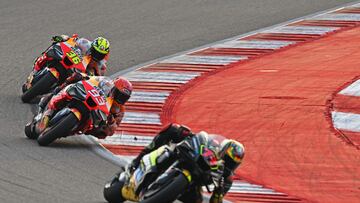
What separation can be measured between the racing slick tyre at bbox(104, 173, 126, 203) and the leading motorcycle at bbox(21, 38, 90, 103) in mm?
5137

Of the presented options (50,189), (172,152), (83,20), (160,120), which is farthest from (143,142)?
(83,20)

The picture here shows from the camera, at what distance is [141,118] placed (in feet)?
51.5

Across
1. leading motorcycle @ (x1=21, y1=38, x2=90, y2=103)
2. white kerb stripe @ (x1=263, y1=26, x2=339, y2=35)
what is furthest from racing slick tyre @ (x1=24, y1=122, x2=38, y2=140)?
white kerb stripe @ (x1=263, y1=26, x2=339, y2=35)

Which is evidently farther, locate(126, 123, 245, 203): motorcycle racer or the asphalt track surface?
the asphalt track surface

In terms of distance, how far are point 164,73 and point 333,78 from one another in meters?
2.83

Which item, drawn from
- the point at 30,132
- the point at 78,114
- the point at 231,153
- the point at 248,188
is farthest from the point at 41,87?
the point at 231,153

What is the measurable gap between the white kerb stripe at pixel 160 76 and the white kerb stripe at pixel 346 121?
3214mm

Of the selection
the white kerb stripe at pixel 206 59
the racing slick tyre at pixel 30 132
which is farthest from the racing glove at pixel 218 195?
the white kerb stripe at pixel 206 59

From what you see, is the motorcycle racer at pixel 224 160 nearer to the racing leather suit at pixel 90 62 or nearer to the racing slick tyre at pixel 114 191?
the racing slick tyre at pixel 114 191

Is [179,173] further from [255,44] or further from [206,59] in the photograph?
[255,44]

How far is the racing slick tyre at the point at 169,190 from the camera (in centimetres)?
980

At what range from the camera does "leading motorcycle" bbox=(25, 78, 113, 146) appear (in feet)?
44.2

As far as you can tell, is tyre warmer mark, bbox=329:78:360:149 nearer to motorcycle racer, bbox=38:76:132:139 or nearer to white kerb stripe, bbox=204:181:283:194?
white kerb stripe, bbox=204:181:283:194

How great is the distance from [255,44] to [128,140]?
7.10m
